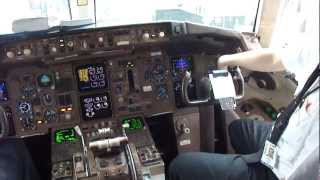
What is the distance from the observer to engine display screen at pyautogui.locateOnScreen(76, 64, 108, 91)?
2.04 meters

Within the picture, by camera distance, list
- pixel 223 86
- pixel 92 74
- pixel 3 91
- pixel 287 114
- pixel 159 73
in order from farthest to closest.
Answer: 1. pixel 159 73
2. pixel 92 74
3. pixel 3 91
4. pixel 223 86
5. pixel 287 114

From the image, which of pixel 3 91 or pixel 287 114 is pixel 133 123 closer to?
pixel 3 91

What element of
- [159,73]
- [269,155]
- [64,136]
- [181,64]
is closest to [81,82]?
[64,136]

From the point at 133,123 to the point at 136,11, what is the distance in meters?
0.79

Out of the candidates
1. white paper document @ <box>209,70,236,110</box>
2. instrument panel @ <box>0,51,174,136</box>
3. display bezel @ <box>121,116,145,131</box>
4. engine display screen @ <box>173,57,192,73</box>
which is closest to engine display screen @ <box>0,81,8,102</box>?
instrument panel @ <box>0,51,174,136</box>

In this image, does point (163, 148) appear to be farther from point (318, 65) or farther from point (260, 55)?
point (318, 65)

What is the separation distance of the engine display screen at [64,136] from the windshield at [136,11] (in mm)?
580

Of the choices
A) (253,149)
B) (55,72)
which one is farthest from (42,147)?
(253,149)

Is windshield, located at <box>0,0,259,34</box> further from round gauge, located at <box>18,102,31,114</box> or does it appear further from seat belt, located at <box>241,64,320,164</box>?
seat belt, located at <box>241,64,320,164</box>

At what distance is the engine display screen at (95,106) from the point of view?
208cm

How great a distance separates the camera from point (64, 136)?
202 cm

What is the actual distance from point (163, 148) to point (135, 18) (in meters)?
0.83

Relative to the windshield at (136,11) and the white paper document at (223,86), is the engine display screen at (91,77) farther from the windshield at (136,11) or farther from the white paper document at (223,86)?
the white paper document at (223,86)

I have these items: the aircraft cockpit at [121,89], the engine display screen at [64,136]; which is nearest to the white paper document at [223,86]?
the aircraft cockpit at [121,89]
